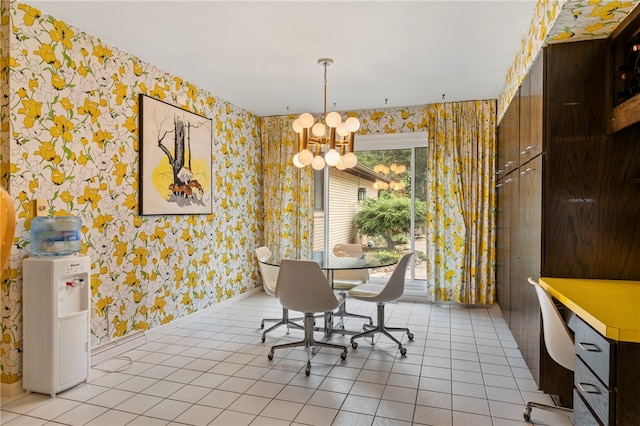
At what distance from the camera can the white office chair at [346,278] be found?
3777 mm

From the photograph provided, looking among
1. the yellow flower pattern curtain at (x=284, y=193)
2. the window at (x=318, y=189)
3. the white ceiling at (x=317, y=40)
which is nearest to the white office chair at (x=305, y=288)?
the white ceiling at (x=317, y=40)

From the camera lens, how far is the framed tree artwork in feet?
11.9

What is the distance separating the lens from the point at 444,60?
358cm

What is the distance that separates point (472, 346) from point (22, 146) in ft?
12.6

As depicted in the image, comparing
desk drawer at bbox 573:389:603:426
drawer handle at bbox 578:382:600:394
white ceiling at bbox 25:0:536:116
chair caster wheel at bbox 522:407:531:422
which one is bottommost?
chair caster wheel at bbox 522:407:531:422

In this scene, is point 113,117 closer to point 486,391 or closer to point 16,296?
point 16,296

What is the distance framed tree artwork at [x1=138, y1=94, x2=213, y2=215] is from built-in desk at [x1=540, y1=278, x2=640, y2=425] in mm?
3372

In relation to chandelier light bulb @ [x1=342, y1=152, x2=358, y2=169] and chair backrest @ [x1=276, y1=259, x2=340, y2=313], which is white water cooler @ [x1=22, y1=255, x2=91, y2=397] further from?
chandelier light bulb @ [x1=342, y1=152, x2=358, y2=169]

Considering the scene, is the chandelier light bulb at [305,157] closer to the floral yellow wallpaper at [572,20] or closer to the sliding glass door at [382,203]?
the floral yellow wallpaper at [572,20]

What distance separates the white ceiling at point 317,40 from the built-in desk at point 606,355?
1985mm

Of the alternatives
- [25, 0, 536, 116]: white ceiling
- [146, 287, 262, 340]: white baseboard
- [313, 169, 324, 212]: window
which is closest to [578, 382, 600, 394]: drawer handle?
[25, 0, 536, 116]: white ceiling

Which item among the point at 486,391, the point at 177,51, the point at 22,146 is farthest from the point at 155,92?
the point at 486,391

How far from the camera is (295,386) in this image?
8.84 ft

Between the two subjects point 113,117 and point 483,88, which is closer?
point 113,117
